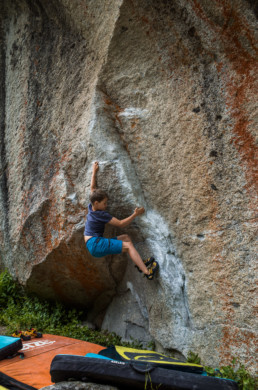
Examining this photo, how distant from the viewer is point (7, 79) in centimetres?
689

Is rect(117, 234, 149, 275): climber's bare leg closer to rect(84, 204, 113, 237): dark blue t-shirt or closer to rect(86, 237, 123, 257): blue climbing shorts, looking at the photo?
rect(86, 237, 123, 257): blue climbing shorts

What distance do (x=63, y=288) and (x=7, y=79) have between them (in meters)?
4.60

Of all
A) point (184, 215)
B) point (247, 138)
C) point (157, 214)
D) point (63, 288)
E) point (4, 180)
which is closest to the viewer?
point (247, 138)

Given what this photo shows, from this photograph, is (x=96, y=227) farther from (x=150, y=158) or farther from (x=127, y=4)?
(x=127, y=4)

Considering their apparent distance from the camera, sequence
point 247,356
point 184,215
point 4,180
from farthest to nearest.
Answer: point 4,180, point 184,215, point 247,356

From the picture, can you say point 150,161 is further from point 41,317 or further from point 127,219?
point 41,317

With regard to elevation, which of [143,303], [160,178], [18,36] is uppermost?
[18,36]

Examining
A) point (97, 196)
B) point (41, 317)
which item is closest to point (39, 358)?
point (97, 196)

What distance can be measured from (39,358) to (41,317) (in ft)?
7.07

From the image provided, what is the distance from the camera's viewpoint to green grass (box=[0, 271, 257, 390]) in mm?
4996

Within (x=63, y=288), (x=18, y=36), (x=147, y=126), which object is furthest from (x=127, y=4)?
(x=63, y=288)

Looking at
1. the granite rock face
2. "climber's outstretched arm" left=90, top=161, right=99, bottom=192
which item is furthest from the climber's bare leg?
"climber's outstretched arm" left=90, top=161, right=99, bottom=192

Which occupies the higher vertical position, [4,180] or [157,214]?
[4,180]

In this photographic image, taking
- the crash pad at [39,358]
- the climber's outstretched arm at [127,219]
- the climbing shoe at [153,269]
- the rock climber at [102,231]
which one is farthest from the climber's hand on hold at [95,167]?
the crash pad at [39,358]
